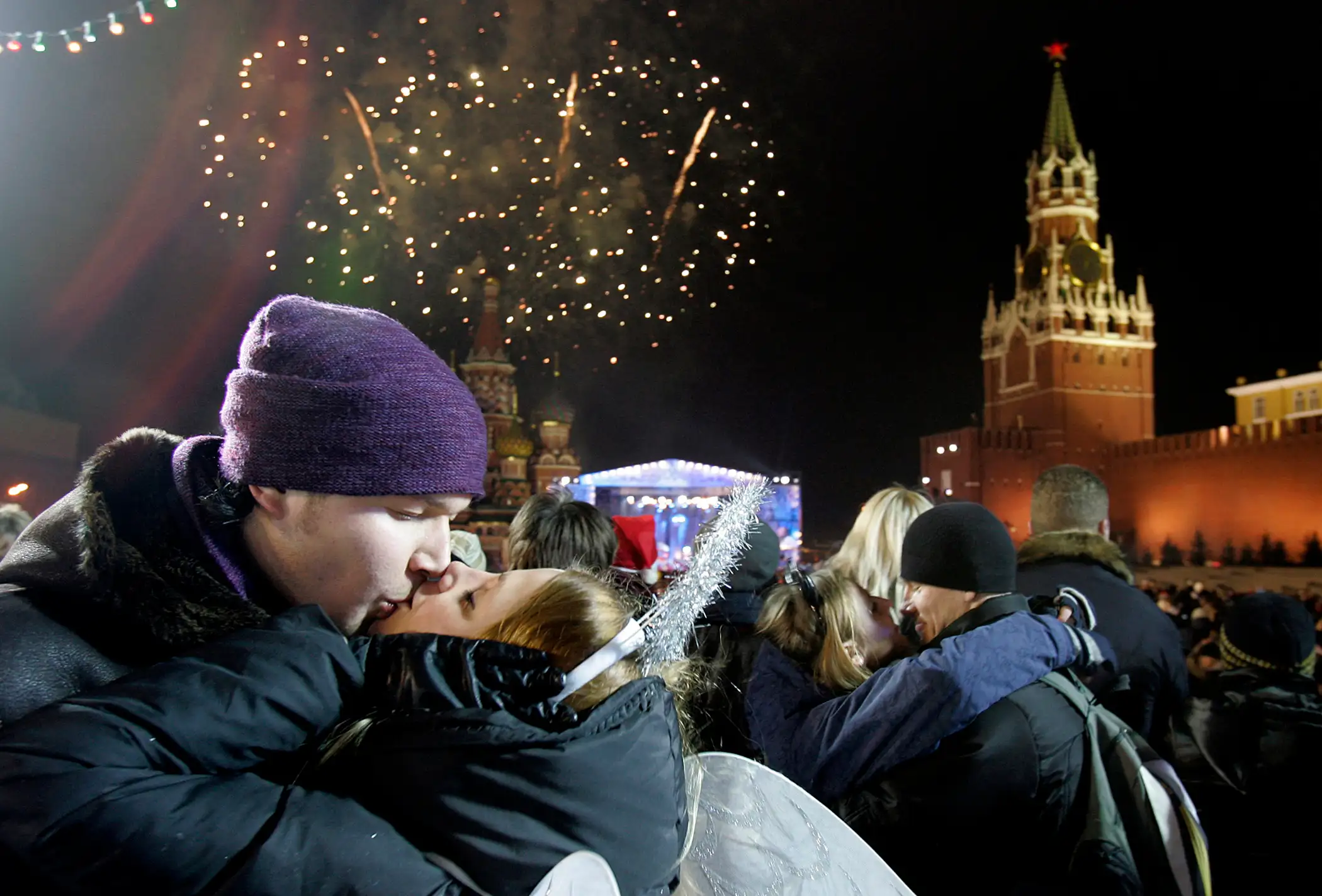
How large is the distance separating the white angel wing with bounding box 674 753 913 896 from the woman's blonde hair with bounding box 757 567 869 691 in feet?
3.53

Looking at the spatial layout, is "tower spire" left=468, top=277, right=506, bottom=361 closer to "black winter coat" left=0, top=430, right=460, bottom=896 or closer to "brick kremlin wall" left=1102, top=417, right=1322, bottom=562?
"brick kremlin wall" left=1102, top=417, right=1322, bottom=562

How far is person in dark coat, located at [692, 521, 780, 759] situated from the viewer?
2512 millimetres

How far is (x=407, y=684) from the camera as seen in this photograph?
956 millimetres

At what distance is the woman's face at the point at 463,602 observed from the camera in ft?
3.88

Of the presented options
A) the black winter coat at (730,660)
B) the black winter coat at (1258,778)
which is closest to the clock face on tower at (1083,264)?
the black winter coat at (1258,778)

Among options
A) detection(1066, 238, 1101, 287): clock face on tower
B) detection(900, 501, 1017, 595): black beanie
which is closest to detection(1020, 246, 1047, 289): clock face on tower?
detection(1066, 238, 1101, 287): clock face on tower

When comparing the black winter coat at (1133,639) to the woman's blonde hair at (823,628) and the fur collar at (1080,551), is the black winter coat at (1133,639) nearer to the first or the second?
the fur collar at (1080,551)

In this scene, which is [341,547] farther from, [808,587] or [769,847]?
[808,587]

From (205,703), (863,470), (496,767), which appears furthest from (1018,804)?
(863,470)

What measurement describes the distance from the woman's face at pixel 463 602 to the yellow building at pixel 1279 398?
42.4 metres

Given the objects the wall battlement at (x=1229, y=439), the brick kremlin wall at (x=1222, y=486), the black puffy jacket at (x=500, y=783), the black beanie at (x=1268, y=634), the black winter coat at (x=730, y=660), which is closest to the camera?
the black puffy jacket at (x=500, y=783)

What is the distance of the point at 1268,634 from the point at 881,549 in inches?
52.3

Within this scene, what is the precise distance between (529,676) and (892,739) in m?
1.21

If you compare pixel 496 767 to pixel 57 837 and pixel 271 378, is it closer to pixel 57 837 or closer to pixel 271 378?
pixel 57 837
